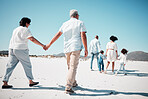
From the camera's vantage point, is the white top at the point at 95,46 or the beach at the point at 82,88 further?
the white top at the point at 95,46

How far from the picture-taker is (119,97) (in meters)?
3.15

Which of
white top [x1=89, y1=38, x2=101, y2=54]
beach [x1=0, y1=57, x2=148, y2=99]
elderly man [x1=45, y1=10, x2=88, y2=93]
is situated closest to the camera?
beach [x1=0, y1=57, x2=148, y2=99]

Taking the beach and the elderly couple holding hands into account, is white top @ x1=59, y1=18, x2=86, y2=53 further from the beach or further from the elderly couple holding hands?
the beach

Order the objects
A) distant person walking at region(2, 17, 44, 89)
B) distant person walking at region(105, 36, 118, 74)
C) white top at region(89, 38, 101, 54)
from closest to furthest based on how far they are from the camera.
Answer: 1. distant person walking at region(2, 17, 44, 89)
2. distant person walking at region(105, 36, 118, 74)
3. white top at region(89, 38, 101, 54)

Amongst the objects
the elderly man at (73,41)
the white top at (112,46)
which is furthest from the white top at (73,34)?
the white top at (112,46)

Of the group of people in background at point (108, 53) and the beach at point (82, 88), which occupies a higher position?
the group of people in background at point (108, 53)

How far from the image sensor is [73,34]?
3461 mm

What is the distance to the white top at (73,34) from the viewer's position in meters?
3.41

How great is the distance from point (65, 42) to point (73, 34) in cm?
38

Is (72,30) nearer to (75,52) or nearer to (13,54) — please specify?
(75,52)

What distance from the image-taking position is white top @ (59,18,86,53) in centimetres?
341

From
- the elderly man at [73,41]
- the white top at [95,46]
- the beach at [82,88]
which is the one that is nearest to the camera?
the beach at [82,88]

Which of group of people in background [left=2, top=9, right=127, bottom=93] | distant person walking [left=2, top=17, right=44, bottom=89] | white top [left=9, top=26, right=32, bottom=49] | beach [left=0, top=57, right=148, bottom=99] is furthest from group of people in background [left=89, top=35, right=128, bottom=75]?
white top [left=9, top=26, right=32, bottom=49]

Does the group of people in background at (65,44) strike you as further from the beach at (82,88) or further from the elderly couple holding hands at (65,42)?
the beach at (82,88)
